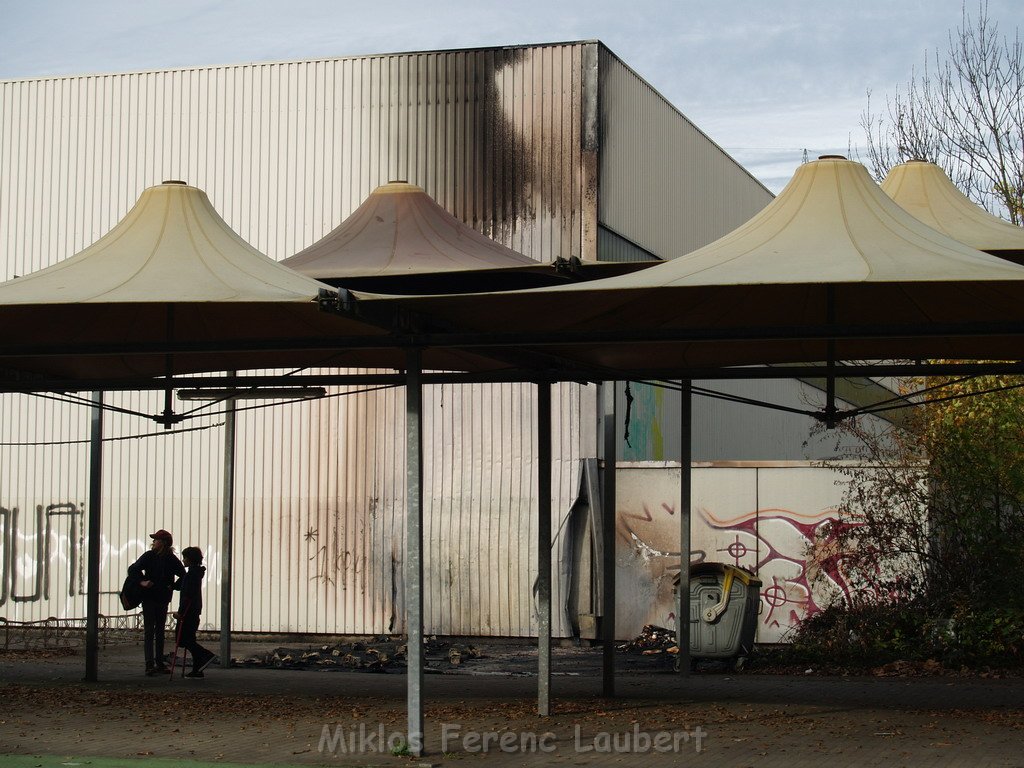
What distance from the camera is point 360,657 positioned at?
67.6ft

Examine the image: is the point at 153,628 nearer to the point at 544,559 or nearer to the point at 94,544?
the point at 94,544

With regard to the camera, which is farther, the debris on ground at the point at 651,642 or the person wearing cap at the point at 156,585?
the debris on ground at the point at 651,642

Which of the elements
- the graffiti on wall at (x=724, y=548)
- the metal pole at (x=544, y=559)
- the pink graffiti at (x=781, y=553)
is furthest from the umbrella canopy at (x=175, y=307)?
the pink graffiti at (x=781, y=553)

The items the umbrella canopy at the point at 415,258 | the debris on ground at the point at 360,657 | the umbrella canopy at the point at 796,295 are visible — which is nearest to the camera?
the umbrella canopy at the point at 796,295

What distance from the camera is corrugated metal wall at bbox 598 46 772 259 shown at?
23.7 m

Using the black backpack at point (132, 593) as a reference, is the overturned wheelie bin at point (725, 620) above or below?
below

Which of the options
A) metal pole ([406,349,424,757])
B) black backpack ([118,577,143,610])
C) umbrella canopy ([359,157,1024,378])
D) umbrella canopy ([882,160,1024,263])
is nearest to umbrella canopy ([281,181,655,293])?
umbrella canopy ([359,157,1024,378])

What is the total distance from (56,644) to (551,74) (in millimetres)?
12199

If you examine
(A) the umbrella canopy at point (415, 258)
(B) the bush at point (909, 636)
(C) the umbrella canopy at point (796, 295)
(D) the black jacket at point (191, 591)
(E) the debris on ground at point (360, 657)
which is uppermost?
(A) the umbrella canopy at point (415, 258)

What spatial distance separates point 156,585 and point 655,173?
41.0 feet

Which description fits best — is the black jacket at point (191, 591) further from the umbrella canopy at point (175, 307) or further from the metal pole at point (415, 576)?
the metal pole at point (415, 576)

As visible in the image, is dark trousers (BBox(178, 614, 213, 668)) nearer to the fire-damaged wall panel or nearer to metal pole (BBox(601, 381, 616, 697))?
metal pole (BBox(601, 381, 616, 697))

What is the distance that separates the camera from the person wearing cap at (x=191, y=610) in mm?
17750

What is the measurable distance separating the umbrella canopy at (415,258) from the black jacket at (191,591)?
447 centimetres
